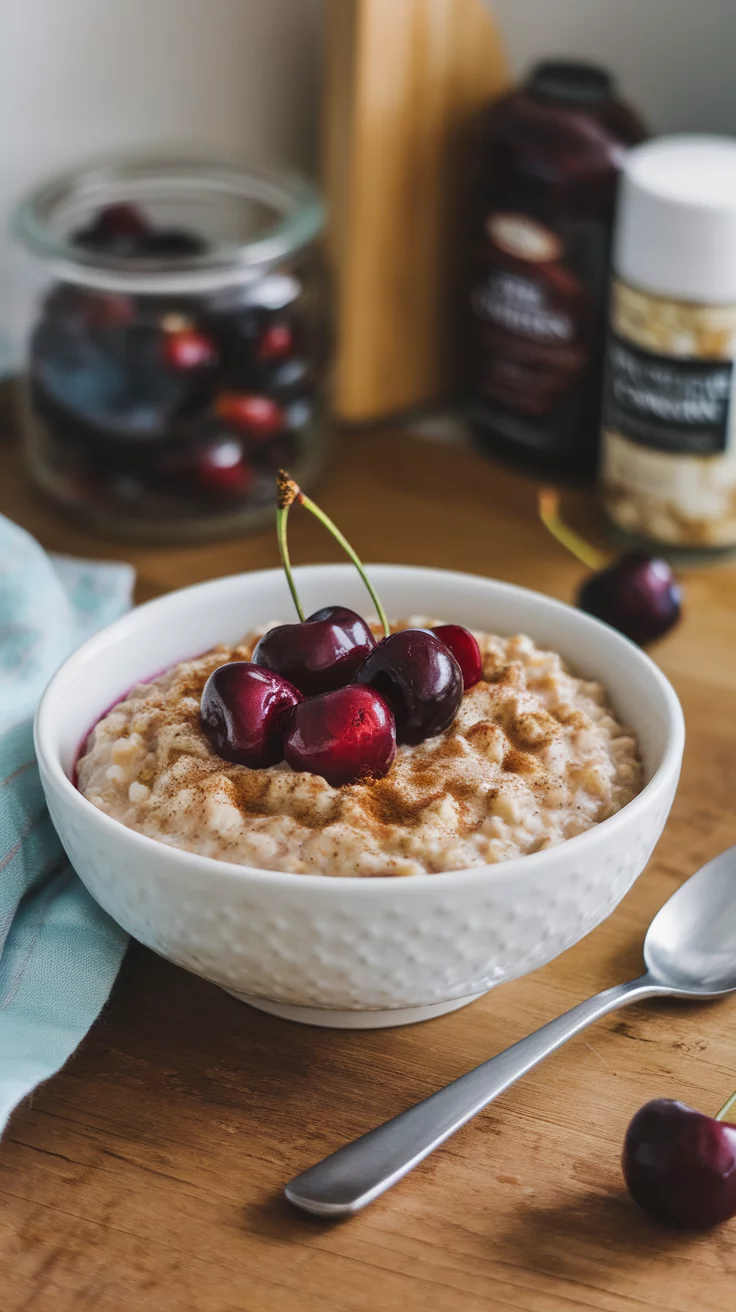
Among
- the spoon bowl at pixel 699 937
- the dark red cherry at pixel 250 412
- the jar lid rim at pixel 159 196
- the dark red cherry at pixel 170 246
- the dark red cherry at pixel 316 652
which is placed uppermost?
the jar lid rim at pixel 159 196

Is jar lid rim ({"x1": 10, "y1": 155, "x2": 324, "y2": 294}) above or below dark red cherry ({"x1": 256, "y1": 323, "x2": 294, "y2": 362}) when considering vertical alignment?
above

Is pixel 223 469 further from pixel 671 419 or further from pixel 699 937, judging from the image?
pixel 699 937

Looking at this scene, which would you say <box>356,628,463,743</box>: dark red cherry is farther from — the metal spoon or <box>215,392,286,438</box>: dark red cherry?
<box>215,392,286,438</box>: dark red cherry

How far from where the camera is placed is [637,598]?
1.14 meters

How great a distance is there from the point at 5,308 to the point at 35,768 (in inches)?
31.0

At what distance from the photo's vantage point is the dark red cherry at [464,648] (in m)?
0.80

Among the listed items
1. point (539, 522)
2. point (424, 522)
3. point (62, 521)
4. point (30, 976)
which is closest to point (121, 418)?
point (62, 521)

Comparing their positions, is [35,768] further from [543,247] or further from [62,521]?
[543,247]

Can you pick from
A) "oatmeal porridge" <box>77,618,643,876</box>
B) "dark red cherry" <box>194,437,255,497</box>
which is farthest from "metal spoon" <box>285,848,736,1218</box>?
"dark red cherry" <box>194,437,255,497</box>

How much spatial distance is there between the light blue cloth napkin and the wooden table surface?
28 millimetres

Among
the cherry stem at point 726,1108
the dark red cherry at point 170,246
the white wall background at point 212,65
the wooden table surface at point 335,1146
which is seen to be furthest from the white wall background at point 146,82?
the cherry stem at point 726,1108

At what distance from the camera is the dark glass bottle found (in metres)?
1.28

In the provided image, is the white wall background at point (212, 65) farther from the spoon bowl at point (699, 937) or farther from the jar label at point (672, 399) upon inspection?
the spoon bowl at point (699, 937)

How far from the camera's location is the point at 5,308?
1479 millimetres
